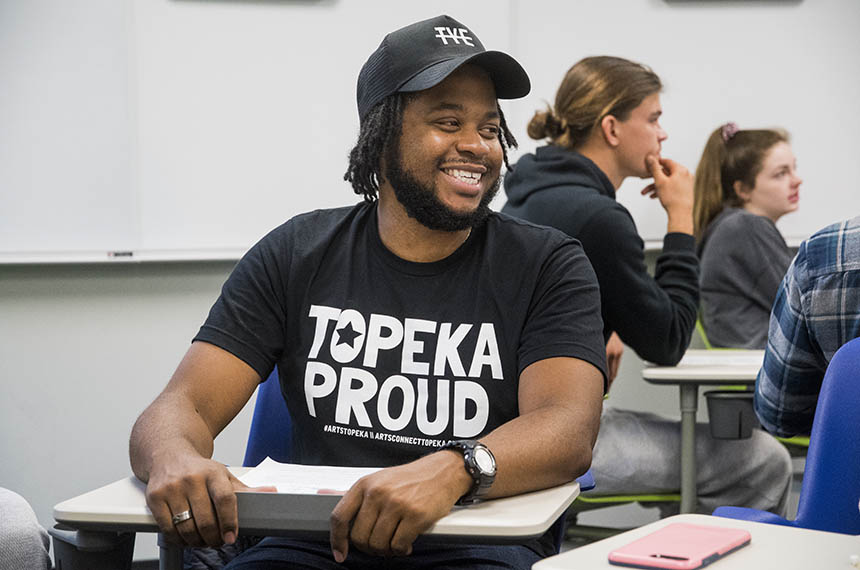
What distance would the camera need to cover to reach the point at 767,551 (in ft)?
3.35

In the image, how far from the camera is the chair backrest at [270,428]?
6.03ft

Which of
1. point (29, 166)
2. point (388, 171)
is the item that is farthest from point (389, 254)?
point (29, 166)

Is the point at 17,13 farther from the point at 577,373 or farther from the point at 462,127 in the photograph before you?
the point at 577,373

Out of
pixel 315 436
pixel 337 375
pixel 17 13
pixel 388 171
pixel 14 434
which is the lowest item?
pixel 14 434

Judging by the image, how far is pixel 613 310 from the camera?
256 centimetres

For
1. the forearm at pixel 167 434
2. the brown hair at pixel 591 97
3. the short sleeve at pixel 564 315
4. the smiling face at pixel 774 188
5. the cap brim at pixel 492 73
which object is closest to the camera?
the forearm at pixel 167 434

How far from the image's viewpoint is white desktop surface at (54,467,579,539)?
1179 mm

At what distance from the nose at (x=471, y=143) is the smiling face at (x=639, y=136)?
45.2 inches

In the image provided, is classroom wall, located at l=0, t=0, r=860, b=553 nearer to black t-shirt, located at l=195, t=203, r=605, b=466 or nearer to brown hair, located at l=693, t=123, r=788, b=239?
brown hair, located at l=693, t=123, r=788, b=239

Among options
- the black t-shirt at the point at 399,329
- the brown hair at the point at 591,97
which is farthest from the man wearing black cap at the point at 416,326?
the brown hair at the point at 591,97

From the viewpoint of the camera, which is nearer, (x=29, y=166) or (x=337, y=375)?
(x=337, y=375)

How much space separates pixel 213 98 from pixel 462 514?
244 cm

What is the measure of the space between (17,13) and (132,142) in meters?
0.56

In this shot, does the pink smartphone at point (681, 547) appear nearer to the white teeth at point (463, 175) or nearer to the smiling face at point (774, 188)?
the white teeth at point (463, 175)
